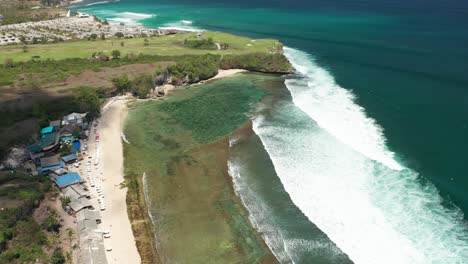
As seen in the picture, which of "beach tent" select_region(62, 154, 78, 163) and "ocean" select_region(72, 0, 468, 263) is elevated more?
"ocean" select_region(72, 0, 468, 263)

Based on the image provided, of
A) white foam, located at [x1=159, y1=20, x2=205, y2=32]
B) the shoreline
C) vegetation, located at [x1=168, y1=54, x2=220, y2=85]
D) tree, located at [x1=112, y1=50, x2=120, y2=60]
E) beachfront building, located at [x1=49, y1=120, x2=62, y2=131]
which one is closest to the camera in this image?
beachfront building, located at [x1=49, y1=120, x2=62, y2=131]

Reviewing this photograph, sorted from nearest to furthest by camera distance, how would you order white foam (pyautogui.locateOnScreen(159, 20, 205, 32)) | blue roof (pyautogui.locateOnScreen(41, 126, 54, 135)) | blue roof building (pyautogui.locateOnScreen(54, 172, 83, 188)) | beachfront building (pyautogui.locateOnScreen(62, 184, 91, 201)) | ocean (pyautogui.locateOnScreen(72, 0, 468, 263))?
ocean (pyautogui.locateOnScreen(72, 0, 468, 263)) → beachfront building (pyautogui.locateOnScreen(62, 184, 91, 201)) → blue roof building (pyautogui.locateOnScreen(54, 172, 83, 188)) → blue roof (pyautogui.locateOnScreen(41, 126, 54, 135)) → white foam (pyautogui.locateOnScreen(159, 20, 205, 32))

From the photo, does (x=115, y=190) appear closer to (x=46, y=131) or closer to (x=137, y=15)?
(x=46, y=131)

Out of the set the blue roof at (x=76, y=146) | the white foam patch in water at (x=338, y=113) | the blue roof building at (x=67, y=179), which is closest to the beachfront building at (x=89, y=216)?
the blue roof building at (x=67, y=179)

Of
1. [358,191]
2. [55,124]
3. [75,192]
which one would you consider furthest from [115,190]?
[358,191]

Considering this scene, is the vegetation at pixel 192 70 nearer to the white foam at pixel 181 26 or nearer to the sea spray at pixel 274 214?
the sea spray at pixel 274 214

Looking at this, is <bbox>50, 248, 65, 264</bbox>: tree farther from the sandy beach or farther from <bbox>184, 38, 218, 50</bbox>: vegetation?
<bbox>184, 38, 218, 50</bbox>: vegetation

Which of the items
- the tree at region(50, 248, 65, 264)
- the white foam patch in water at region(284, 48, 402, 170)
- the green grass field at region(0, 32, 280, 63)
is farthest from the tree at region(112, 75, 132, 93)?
the tree at region(50, 248, 65, 264)
